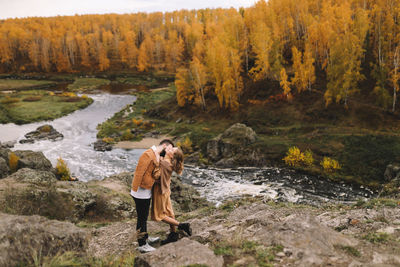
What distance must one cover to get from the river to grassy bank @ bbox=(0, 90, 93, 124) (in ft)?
26.4

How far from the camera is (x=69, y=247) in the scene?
18.6 ft

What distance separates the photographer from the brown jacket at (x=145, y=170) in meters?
6.83

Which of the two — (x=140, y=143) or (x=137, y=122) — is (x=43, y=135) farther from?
(x=140, y=143)

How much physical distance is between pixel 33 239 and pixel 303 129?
127 feet

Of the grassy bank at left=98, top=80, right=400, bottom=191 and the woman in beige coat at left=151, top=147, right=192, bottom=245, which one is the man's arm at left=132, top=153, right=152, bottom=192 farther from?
the grassy bank at left=98, top=80, right=400, bottom=191

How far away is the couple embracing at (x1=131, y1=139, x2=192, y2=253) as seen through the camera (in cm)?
687

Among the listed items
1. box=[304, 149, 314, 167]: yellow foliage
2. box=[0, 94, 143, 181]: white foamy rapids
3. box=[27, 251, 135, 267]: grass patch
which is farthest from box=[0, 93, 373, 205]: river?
box=[27, 251, 135, 267]: grass patch

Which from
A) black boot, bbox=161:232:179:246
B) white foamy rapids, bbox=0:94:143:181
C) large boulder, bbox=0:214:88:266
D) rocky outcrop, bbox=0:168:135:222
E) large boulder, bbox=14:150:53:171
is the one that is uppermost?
large boulder, bbox=0:214:88:266

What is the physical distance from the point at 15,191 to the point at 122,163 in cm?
2495

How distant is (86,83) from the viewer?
10700 centimetres

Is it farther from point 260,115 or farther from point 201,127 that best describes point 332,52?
point 201,127

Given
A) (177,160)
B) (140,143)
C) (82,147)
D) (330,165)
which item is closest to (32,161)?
(82,147)

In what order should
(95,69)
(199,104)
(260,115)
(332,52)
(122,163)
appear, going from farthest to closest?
(95,69) → (199,104) → (260,115) → (332,52) → (122,163)

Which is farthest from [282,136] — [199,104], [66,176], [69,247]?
[69,247]
